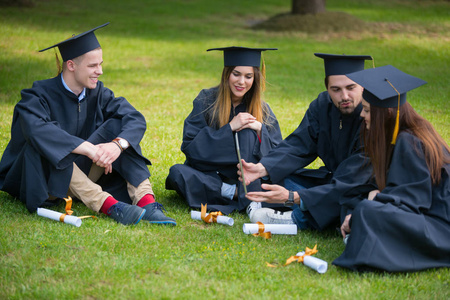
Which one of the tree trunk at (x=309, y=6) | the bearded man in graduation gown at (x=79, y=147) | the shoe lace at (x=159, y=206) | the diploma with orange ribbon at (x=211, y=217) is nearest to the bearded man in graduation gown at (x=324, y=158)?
the diploma with orange ribbon at (x=211, y=217)

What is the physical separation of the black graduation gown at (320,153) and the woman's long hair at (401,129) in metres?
0.58

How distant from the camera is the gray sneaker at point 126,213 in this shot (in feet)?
15.9

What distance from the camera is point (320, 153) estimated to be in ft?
17.1

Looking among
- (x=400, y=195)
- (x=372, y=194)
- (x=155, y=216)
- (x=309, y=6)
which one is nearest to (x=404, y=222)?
(x=400, y=195)

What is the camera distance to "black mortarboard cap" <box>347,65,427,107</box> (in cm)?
391

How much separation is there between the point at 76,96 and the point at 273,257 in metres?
2.47

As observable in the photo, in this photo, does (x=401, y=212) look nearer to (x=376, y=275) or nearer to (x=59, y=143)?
(x=376, y=275)

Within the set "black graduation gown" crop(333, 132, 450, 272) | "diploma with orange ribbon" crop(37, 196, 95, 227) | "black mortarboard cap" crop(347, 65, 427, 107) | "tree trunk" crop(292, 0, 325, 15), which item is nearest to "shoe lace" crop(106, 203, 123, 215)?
"diploma with orange ribbon" crop(37, 196, 95, 227)

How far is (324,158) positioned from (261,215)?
0.82 meters

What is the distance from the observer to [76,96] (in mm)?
5293

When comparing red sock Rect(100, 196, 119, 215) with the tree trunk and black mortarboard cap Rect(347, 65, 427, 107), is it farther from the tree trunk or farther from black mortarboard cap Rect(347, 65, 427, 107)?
the tree trunk

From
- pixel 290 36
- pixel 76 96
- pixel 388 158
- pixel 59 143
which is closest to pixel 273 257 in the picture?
pixel 388 158

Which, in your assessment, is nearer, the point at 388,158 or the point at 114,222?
the point at 388,158

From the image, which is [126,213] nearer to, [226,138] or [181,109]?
[226,138]
